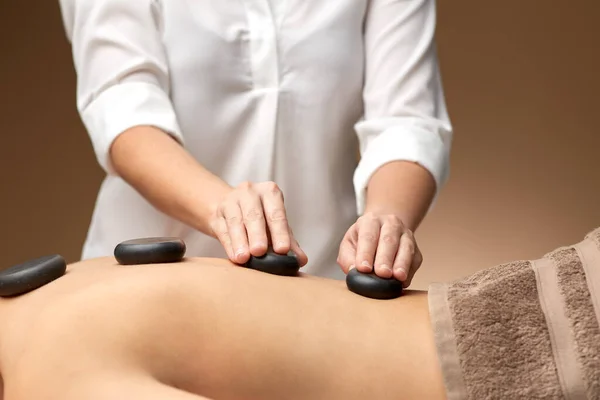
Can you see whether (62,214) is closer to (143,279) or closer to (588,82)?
(588,82)

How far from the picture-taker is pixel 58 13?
2.47 m

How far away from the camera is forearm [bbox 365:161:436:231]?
1022 millimetres

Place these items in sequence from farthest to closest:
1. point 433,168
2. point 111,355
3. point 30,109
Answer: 1. point 30,109
2. point 433,168
3. point 111,355

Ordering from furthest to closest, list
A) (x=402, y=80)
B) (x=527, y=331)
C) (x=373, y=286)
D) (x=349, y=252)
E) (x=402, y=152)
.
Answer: (x=402, y=80)
(x=402, y=152)
(x=349, y=252)
(x=373, y=286)
(x=527, y=331)

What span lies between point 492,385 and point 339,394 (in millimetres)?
122

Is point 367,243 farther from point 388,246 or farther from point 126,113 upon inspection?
point 126,113

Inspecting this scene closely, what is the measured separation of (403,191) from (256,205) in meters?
0.27

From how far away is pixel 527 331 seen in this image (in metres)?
0.64

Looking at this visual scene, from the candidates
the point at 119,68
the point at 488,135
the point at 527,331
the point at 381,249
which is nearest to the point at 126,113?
the point at 119,68

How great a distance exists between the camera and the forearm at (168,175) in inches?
38.2

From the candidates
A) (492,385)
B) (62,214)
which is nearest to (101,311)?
(492,385)

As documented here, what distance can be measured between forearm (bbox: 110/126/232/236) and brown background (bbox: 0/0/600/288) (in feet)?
4.71

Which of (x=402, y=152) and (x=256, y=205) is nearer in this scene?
(x=256, y=205)

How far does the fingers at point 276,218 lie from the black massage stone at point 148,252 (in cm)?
12
